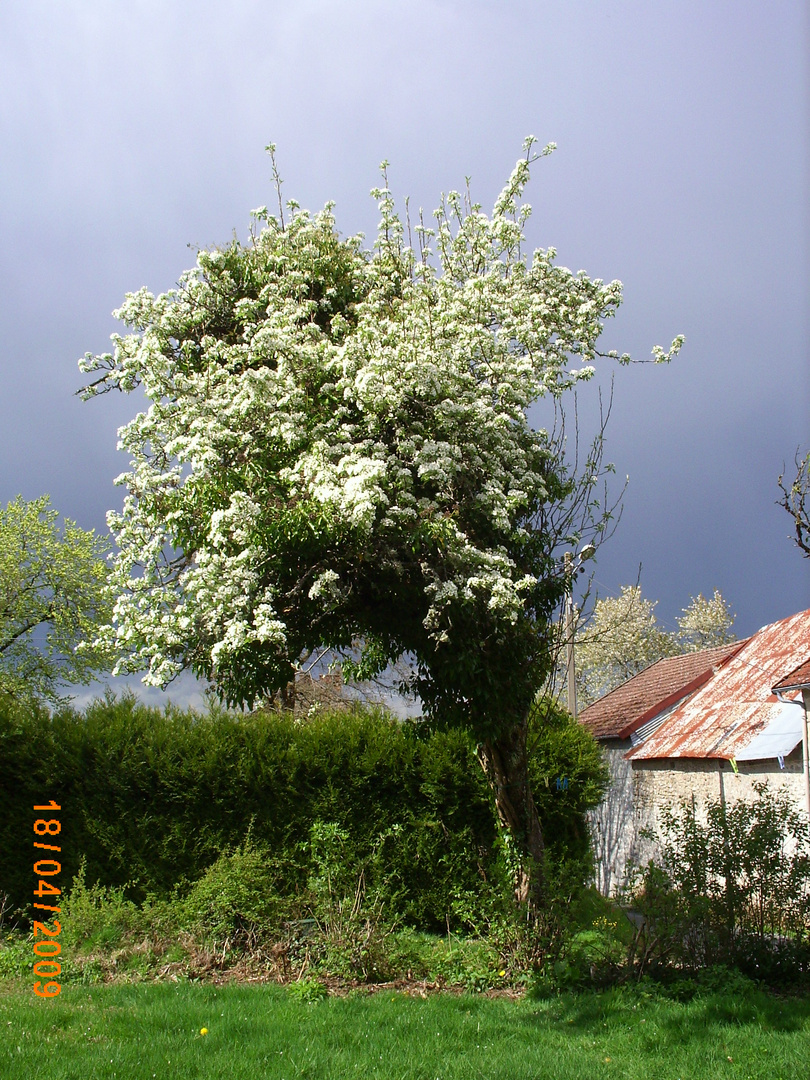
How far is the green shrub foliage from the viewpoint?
9500mm

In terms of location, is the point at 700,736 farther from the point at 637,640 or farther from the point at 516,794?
the point at 637,640

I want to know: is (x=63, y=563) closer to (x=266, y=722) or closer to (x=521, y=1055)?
(x=266, y=722)

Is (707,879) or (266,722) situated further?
(266,722)

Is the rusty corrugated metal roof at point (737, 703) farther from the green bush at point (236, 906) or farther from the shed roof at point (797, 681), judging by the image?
the green bush at point (236, 906)

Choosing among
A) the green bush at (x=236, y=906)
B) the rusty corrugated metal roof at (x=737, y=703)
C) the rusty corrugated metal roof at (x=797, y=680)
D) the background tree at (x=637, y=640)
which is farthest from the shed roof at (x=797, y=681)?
the background tree at (x=637, y=640)

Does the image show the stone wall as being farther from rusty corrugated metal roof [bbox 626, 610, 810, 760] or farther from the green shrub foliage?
the green shrub foliage

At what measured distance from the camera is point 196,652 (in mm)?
→ 7023

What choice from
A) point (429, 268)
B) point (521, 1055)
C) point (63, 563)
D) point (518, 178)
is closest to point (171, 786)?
point (521, 1055)

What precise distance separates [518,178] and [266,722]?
769cm

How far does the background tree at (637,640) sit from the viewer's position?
35062 mm
